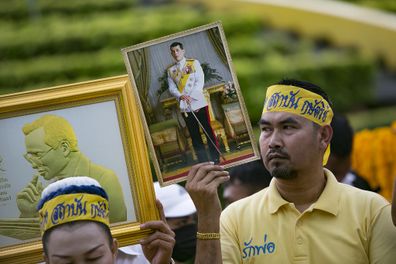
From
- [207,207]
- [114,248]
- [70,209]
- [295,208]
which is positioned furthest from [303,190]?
[70,209]

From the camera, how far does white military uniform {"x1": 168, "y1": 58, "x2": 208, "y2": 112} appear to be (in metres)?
4.36

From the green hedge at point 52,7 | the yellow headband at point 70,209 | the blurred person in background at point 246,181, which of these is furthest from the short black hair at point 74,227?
the green hedge at point 52,7

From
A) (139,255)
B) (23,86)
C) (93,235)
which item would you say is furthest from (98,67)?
(93,235)

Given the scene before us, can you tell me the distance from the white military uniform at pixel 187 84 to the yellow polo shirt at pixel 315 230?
60cm

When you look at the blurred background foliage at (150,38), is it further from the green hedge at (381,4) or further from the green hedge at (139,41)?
the green hedge at (381,4)

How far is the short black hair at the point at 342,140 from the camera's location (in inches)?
283

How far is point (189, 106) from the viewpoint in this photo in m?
4.36

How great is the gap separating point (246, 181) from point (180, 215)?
1.88ft

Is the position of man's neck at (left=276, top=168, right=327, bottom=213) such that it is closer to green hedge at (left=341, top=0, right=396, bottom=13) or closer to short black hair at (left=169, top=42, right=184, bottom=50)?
short black hair at (left=169, top=42, right=184, bottom=50)

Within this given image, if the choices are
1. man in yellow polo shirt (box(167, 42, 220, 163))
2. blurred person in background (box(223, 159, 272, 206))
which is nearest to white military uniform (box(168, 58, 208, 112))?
man in yellow polo shirt (box(167, 42, 220, 163))

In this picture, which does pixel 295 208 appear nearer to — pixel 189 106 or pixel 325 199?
pixel 325 199

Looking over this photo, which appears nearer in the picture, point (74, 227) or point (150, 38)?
point (74, 227)

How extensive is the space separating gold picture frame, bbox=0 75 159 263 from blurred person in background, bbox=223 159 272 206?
2050 millimetres

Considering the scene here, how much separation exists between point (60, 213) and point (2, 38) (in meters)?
12.0
